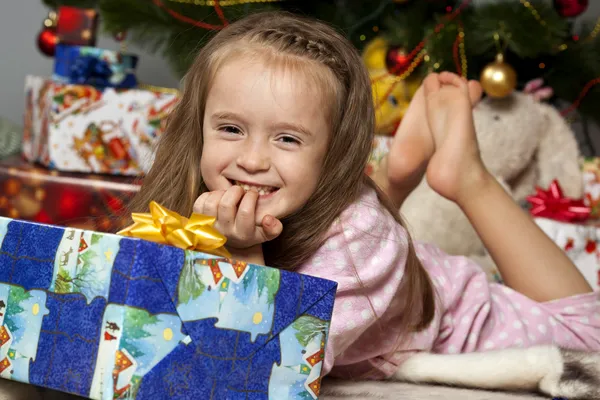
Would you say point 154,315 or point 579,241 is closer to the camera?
point 154,315

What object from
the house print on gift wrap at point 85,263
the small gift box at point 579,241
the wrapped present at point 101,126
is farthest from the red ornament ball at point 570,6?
the house print on gift wrap at point 85,263

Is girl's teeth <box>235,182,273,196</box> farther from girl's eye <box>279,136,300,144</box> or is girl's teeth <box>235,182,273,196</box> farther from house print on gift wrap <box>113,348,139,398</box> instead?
house print on gift wrap <box>113,348,139,398</box>

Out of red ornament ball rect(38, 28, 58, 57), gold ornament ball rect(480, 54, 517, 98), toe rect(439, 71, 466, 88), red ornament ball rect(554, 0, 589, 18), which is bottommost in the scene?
red ornament ball rect(38, 28, 58, 57)

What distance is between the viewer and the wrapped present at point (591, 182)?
1.80 metres

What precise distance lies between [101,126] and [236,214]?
1.26 m

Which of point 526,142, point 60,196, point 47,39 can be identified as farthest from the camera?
point 47,39

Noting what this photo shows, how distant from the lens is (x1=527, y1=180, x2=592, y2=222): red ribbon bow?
1.66 meters

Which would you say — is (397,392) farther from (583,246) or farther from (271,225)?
(583,246)

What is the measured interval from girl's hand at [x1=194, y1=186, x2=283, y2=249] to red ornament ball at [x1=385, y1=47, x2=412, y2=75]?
111 cm

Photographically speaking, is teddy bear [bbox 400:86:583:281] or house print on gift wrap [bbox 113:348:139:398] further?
teddy bear [bbox 400:86:583:281]

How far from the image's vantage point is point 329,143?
94 cm

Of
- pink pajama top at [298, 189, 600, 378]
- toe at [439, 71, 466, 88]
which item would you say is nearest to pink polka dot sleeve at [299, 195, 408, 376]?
pink pajama top at [298, 189, 600, 378]

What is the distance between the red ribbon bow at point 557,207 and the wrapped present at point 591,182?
0.39ft

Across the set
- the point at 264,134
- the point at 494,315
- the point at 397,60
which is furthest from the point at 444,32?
the point at 264,134
